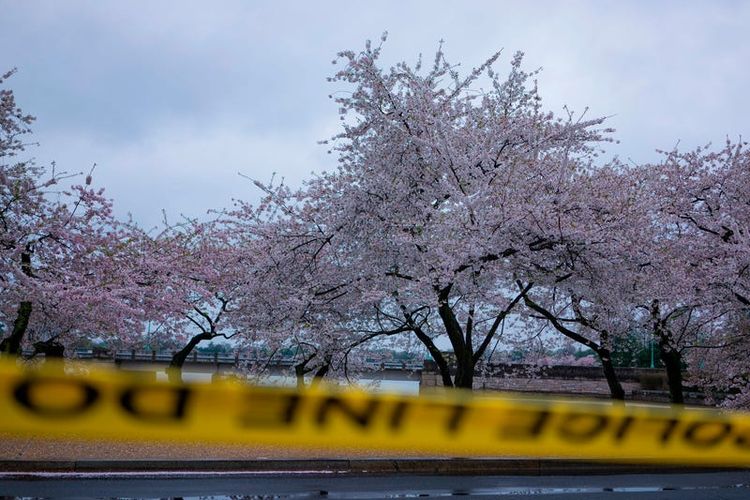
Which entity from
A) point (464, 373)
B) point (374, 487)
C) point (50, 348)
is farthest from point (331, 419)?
point (50, 348)

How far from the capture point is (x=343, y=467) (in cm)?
Result: 1084

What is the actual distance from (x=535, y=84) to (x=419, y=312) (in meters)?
4.88

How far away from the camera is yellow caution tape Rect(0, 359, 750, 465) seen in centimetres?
257

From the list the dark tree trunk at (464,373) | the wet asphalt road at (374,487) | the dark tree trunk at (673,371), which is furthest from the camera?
the dark tree trunk at (673,371)

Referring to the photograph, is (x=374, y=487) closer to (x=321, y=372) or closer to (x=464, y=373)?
(x=464, y=373)

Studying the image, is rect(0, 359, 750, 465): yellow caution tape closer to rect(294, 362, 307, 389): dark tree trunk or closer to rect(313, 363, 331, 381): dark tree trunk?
rect(313, 363, 331, 381): dark tree trunk

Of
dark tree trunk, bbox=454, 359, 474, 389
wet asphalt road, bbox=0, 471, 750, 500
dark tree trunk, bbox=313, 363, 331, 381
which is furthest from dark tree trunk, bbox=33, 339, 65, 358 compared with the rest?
dark tree trunk, bbox=454, 359, 474, 389

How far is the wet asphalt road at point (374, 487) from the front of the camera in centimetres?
863

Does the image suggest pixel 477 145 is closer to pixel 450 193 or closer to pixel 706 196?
pixel 450 193

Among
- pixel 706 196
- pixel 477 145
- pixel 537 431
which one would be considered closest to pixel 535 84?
pixel 477 145

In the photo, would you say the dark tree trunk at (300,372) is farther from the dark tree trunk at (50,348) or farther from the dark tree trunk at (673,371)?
the dark tree trunk at (673,371)

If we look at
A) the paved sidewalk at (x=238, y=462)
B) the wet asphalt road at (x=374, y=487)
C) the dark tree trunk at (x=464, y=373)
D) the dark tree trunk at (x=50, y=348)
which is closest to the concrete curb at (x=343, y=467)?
the paved sidewalk at (x=238, y=462)

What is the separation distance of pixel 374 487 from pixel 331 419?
676 centimetres

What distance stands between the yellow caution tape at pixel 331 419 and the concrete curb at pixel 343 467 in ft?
24.1
